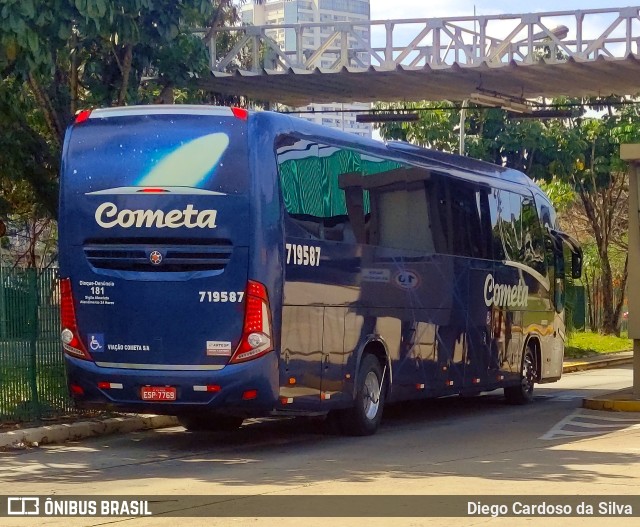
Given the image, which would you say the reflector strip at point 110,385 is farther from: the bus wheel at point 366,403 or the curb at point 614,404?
the curb at point 614,404

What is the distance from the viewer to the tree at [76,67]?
14.3 m

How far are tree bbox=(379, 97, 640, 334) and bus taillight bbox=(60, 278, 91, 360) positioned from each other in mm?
26342

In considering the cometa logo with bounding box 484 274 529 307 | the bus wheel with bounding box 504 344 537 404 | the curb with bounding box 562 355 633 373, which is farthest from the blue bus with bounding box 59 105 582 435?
the curb with bounding box 562 355 633 373

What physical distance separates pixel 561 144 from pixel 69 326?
92.2ft

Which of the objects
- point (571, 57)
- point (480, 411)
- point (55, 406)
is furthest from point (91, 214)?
Result: point (571, 57)

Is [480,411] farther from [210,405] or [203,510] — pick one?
[203,510]

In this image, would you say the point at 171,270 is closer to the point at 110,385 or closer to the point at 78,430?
the point at 110,385

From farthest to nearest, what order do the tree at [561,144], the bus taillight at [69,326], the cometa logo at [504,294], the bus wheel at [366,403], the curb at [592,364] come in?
1. the tree at [561,144]
2. the curb at [592,364]
3. the cometa logo at [504,294]
4. the bus wheel at [366,403]
5. the bus taillight at [69,326]

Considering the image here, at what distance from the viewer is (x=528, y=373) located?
21.3 m

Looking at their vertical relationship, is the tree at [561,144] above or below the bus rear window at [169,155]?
above

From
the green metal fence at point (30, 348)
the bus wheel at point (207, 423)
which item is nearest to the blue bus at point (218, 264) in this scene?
the bus wheel at point (207, 423)

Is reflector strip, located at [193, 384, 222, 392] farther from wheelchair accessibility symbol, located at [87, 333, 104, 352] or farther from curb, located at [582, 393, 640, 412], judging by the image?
curb, located at [582, 393, 640, 412]

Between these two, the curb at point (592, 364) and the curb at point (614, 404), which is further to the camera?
the curb at point (592, 364)

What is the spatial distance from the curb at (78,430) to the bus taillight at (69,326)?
4.25 ft
